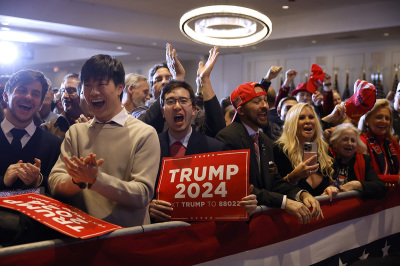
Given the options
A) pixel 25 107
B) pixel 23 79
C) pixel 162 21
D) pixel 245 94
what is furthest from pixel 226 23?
pixel 162 21

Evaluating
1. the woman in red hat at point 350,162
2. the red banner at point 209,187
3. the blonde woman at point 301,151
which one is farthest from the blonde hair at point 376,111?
the red banner at point 209,187

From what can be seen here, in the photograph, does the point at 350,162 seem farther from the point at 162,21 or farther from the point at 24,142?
the point at 162,21

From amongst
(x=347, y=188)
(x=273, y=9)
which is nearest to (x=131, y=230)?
(x=347, y=188)

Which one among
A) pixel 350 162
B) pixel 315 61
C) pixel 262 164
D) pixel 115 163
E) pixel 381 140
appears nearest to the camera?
pixel 115 163

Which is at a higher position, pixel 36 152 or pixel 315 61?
pixel 315 61

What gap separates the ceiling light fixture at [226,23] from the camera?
4.96 metres

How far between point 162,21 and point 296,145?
26.2 ft

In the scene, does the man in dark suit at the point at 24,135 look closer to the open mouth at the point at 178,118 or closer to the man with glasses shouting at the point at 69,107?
the open mouth at the point at 178,118

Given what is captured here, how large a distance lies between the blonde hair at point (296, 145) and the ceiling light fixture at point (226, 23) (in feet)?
8.19

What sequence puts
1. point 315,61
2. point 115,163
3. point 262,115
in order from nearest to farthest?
point 115,163 < point 262,115 < point 315,61

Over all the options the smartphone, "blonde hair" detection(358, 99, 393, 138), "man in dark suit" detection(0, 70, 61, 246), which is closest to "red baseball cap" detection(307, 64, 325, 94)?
"blonde hair" detection(358, 99, 393, 138)

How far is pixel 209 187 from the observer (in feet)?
5.82

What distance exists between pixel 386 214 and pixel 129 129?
228 centimetres

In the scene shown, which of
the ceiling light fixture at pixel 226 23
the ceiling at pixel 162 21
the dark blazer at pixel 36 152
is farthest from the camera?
the ceiling at pixel 162 21
